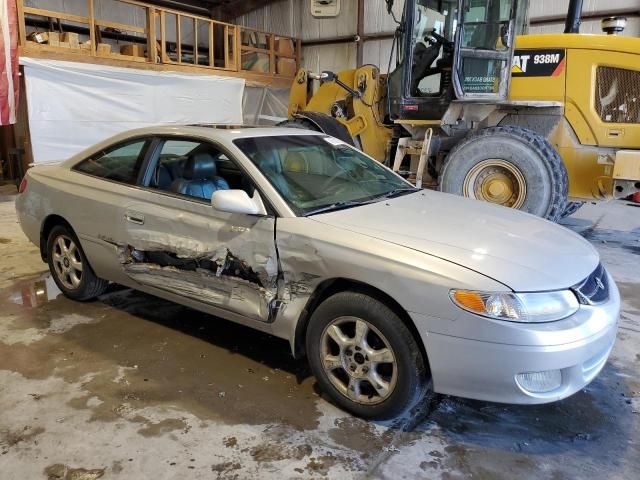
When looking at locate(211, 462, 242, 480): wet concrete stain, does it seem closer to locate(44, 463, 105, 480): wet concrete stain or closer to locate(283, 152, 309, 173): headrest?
locate(44, 463, 105, 480): wet concrete stain

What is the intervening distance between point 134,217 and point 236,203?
3.33 feet

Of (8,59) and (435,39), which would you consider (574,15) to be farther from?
(8,59)

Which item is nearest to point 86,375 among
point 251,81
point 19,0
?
point 19,0

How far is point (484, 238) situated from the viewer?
106 inches

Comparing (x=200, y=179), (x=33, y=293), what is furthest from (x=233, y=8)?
(x=200, y=179)

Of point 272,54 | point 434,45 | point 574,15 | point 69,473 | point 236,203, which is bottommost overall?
point 69,473

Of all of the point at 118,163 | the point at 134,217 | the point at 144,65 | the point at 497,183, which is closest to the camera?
the point at 134,217

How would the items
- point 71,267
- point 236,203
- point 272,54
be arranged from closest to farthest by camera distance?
point 236,203 → point 71,267 → point 272,54

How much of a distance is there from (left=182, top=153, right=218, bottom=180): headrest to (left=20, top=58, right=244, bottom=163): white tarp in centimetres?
548

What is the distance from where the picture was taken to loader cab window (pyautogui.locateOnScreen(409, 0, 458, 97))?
6688 mm

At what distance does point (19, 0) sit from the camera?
8.95 meters

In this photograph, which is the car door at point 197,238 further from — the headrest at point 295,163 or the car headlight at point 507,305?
the car headlight at point 507,305

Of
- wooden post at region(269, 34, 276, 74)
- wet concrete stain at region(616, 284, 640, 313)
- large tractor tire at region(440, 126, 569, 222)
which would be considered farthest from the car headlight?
wooden post at region(269, 34, 276, 74)

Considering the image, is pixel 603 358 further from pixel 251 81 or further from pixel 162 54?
pixel 251 81
